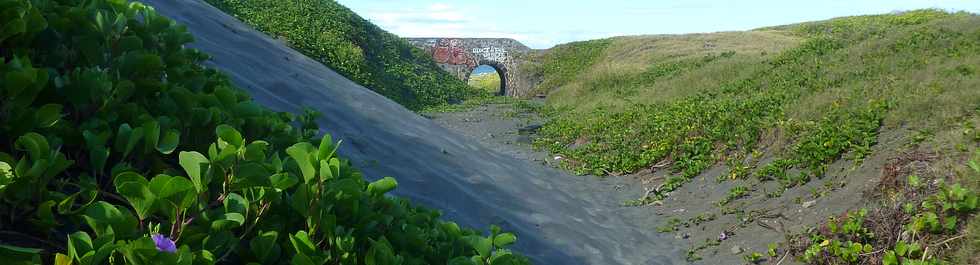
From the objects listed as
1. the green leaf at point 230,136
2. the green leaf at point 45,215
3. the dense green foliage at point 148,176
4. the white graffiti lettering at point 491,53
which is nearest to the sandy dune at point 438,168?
the dense green foliage at point 148,176

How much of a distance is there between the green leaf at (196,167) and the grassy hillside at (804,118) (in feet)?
18.3

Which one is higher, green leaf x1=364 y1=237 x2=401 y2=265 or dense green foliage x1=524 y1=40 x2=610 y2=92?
green leaf x1=364 y1=237 x2=401 y2=265

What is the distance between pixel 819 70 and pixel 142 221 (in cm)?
1359

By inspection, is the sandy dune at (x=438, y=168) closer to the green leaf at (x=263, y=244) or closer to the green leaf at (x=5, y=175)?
the green leaf at (x=263, y=244)

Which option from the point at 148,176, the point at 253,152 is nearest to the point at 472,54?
the point at 148,176

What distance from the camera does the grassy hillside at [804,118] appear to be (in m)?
7.52

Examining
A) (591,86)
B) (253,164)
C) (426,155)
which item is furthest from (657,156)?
(591,86)

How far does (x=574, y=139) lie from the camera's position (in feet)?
51.8

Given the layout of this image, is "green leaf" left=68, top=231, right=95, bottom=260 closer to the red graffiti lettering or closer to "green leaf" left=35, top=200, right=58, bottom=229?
"green leaf" left=35, top=200, right=58, bottom=229

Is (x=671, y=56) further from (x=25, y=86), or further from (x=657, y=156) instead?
(x=25, y=86)

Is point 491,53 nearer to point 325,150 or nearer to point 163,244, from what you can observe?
point 325,150

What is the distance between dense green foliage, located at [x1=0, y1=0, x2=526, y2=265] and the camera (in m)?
1.61

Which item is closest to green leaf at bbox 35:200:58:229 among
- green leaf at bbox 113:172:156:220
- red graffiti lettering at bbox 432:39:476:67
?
green leaf at bbox 113:172:156:220

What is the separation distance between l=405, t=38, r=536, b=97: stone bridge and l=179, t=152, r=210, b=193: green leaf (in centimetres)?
3714
